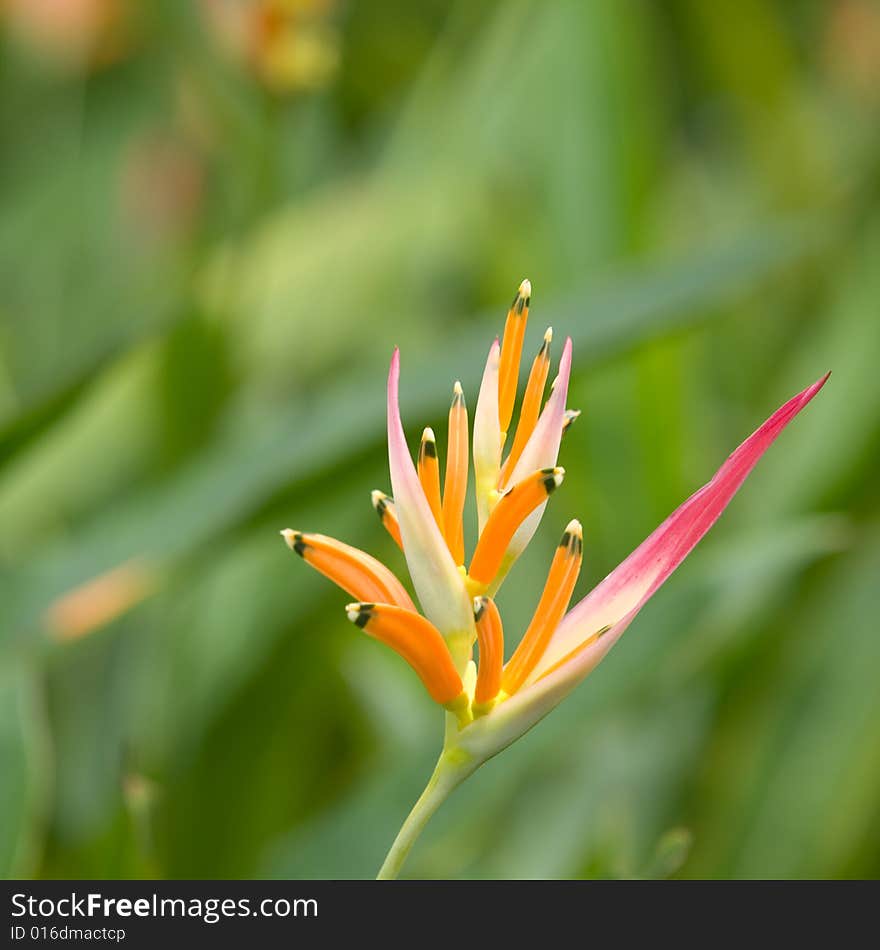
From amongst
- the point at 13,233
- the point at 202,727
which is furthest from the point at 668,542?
the point at 13,233

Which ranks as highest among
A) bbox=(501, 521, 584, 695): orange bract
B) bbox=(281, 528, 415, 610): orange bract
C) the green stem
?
bbox=(281, 528, 415, 610): orange bract

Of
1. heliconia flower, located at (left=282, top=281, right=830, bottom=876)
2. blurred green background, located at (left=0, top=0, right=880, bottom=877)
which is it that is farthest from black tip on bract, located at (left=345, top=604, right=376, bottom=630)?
blurred green background, located at (left=0, top=0, right=880, bottom=877)

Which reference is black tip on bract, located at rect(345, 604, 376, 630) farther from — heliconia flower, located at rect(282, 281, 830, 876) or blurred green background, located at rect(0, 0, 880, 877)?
blurred green background, located at rect(0, 0, 880, 877)

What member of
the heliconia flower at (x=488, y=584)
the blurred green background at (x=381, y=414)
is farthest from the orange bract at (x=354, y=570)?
the blurred green background at (x=381, y=414)

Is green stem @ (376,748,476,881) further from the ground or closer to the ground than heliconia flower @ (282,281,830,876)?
closer to the ground

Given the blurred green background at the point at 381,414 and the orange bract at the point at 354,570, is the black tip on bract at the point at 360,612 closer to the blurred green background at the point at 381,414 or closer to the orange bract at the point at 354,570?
the orange bract at the point at 354,570

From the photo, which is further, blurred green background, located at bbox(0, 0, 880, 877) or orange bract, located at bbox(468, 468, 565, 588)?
blurred green background, located at bbox(0, 0, 880, 877)

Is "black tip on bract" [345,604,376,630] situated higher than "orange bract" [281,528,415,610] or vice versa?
"orange bract" [281,528,415,610]

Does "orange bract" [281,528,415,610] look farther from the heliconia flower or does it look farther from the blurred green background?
the blurred green background
